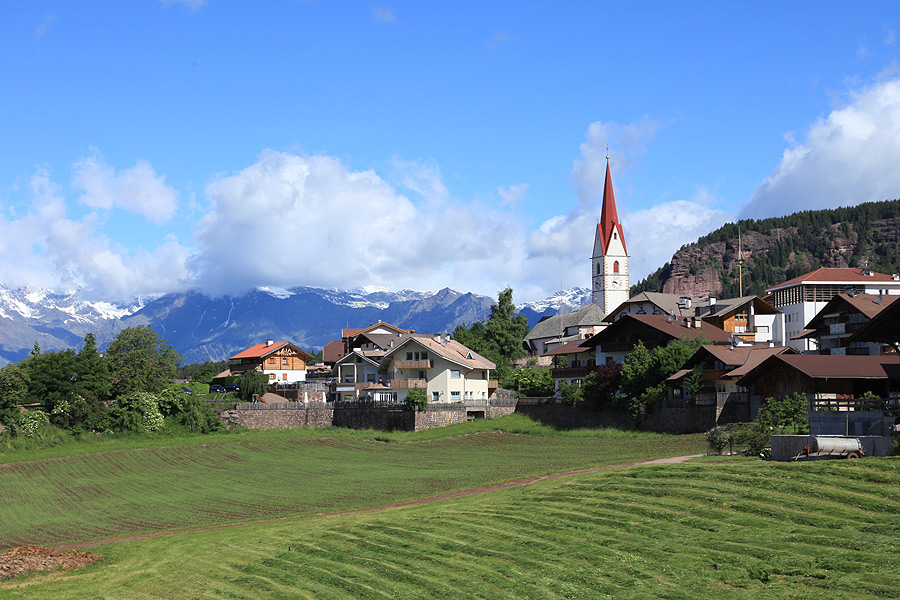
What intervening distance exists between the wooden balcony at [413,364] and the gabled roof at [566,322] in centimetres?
4343

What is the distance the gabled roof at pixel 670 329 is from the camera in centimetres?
7669

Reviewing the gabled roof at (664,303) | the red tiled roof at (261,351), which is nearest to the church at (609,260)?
the gabled roof at (664,303)

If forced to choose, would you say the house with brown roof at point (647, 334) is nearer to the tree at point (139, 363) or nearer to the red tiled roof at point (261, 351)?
the tree at point (139, 363)

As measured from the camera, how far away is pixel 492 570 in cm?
2291

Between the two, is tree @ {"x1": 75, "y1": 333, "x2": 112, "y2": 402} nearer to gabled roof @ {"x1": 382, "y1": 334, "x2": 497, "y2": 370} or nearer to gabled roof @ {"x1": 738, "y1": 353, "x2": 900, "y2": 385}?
gabled roof @ {"x1": 382, "y1": 334, "x2": 497, "y2": 370}

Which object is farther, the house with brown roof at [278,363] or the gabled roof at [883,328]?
the house with brown roof at [278,363]

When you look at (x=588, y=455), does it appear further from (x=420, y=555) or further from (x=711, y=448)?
(x=420, y=555)

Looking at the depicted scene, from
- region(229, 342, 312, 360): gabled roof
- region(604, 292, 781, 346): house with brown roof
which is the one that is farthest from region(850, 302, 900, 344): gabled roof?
region(229, 342, 312, 360): gabled roof

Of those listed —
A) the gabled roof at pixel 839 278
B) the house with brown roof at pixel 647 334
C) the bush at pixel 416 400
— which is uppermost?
the gabled roof at pixel 839 278

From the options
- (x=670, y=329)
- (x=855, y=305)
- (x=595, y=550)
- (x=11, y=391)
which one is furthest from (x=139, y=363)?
(x=595, y=550)

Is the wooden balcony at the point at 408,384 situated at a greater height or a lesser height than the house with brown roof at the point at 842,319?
lesser

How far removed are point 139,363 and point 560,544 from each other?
75.6 meters

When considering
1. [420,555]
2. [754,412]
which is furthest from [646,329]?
[420,555]

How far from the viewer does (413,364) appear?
3499 inches
